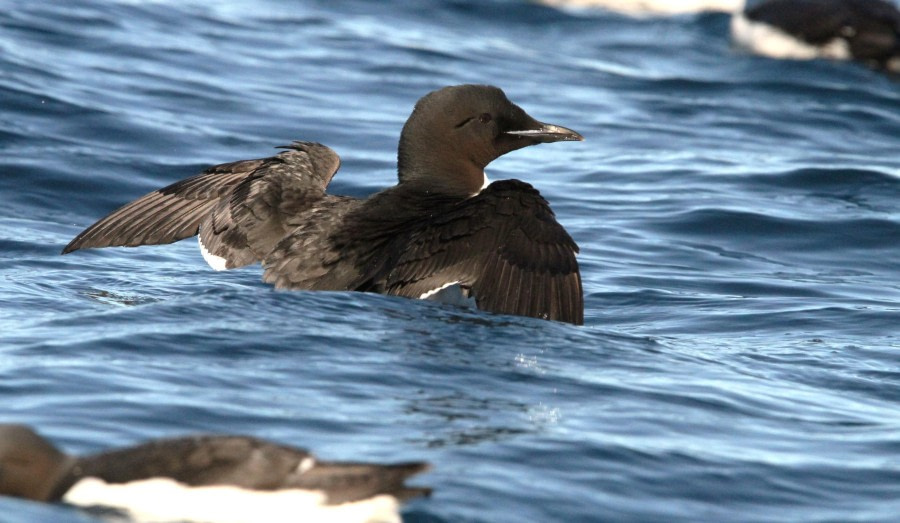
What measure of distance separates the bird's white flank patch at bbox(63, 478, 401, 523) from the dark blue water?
0.17 metres

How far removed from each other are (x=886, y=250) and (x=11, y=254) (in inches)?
220

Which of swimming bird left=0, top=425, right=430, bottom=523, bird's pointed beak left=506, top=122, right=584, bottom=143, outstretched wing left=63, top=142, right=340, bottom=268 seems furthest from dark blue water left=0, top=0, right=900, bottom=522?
bird's pointed beak left=506, top=122, right=584, bottom=143

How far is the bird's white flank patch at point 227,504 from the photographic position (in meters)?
3.90

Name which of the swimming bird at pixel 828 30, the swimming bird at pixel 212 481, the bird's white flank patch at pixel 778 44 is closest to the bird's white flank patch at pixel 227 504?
the swimming bird at pixel 212 481

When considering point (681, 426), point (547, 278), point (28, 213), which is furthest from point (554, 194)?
point (681, 426)

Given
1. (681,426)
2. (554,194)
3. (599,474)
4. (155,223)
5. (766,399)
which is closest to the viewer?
(599,474)

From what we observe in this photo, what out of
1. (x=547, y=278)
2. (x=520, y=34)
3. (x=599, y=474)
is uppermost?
(x=520, y=34)

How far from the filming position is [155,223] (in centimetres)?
780

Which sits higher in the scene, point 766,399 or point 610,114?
point 610,114

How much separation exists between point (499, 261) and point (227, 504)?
2.59m

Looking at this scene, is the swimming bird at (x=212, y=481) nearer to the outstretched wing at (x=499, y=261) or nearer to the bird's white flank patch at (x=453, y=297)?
the outstretched wing at (x=499, y=261)

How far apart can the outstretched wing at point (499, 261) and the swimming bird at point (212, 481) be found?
89.6 inches

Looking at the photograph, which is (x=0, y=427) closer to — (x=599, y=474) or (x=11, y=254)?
(x=599, y=474)

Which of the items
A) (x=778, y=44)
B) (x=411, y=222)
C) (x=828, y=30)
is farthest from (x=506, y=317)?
(x=778, y=44)
